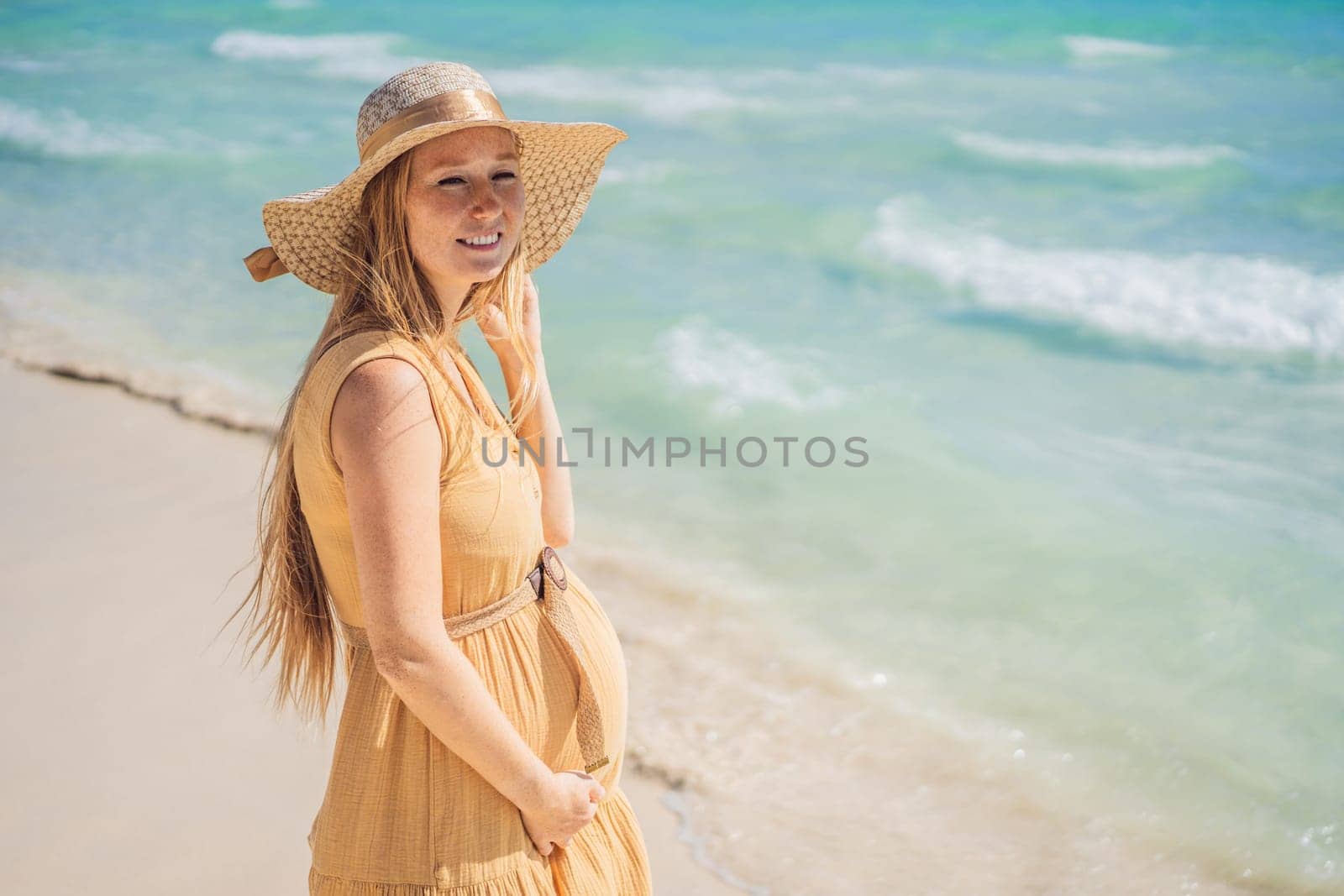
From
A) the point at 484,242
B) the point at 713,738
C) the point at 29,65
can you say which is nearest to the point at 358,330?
the point at 484,242

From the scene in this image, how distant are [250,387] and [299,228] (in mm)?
4657

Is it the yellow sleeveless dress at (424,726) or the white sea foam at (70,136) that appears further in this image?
the white sea foam at (70,136)

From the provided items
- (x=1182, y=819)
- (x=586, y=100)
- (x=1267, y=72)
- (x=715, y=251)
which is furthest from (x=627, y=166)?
(x=1267, y=72)

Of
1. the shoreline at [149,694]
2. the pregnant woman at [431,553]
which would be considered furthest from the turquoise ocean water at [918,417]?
the pregnant woman at [431,553]

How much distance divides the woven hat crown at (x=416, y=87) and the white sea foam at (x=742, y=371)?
490 cm

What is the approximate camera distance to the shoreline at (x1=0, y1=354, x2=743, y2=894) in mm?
3062

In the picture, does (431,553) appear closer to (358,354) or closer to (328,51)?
(358,354)

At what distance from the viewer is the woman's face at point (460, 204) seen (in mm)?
1706

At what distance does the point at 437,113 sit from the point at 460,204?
0.13m

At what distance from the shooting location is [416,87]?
166cm

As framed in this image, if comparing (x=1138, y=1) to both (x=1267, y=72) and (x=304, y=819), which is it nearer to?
(x=1267, y=72)

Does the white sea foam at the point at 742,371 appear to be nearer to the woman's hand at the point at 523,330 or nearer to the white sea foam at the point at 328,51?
the woman's hand at the point at 523,330

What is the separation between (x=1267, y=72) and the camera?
19984mm

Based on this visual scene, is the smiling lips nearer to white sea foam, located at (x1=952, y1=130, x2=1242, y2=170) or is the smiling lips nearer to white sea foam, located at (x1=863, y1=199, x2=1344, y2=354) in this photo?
white sea foam, located at (x1=863, y1=199, x2=1344, y2=354)
